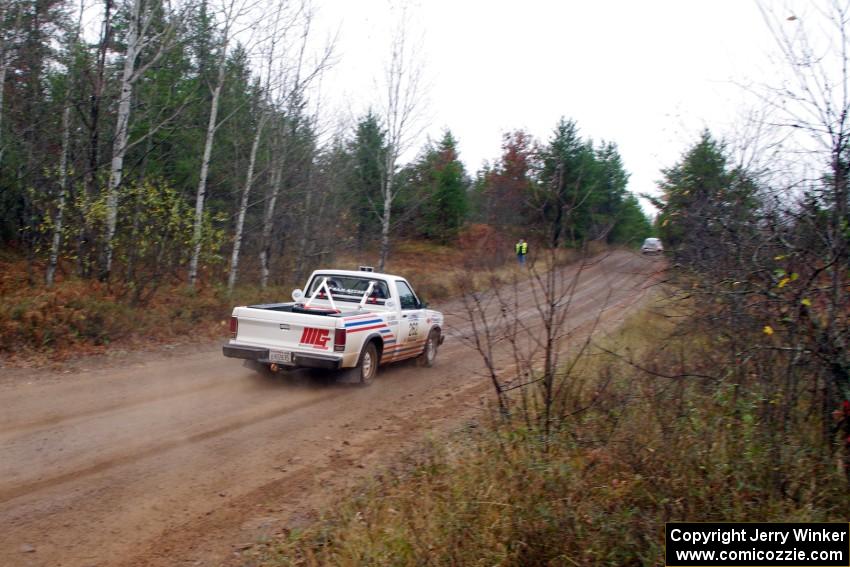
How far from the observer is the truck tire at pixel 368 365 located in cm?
996

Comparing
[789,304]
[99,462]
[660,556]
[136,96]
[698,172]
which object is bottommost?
[99,462]

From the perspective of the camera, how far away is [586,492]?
181 inches

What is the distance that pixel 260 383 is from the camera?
31.9ft

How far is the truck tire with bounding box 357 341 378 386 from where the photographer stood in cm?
996

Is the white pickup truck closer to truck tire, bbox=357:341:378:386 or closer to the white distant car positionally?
truck tire, bbox=357:341:378:386

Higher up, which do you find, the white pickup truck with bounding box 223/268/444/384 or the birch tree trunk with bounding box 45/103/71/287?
the birch tree trunk with bounding box 45/103/71/287

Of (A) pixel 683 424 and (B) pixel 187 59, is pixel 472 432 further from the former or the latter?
(B) pixel 187 59

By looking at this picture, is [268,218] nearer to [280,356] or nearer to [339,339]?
[280,356]

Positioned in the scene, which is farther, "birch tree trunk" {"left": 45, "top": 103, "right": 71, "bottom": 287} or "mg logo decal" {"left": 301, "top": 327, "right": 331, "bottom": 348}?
"birch tree trunk" {"left": 45, "top": 103, "right": 71, "bottom": 287}

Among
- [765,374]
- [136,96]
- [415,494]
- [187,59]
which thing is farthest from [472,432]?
[187,59]

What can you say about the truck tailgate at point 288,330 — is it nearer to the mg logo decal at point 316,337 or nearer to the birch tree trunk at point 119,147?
the mg logo decal at point 316,337

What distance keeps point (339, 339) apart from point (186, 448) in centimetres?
316

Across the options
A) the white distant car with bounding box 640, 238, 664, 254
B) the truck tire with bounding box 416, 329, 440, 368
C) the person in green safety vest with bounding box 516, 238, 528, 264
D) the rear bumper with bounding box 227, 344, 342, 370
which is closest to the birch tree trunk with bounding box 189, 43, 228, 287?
the truck tire with bounding box 416, 329, 440, 368

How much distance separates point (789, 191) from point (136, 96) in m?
17.9
